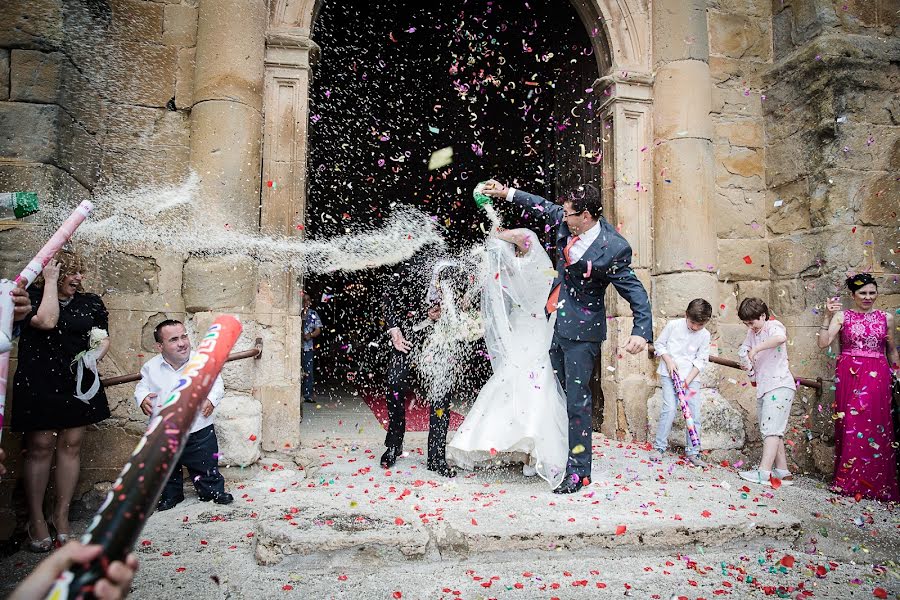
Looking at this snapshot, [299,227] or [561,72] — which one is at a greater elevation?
[561,72]

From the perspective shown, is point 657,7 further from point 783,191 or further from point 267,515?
point 267,515

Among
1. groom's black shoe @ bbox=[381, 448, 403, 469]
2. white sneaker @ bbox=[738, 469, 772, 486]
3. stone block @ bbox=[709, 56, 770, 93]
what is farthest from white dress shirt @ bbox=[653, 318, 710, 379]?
stone block @ bbox=[709, 56, 770, 93]

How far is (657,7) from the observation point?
5.79m

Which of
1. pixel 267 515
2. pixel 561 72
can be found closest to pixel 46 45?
pixel 267 515

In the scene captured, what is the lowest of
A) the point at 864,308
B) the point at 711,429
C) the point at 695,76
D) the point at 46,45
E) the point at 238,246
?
the point at 711,429

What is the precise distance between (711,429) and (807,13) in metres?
4.01

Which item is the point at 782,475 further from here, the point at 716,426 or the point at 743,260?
the point at 743,260

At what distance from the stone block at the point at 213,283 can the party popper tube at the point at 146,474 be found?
11.8 feet

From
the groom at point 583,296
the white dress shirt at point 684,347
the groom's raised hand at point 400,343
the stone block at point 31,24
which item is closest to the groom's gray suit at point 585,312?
the groom at point 583,296

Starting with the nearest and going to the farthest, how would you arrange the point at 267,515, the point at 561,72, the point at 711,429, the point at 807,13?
the point at 267,515
the point at 711,429
the point at 807,13
the point at 561,72

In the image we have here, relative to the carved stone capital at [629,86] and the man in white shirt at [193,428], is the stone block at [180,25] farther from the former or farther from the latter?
the carved stone capital at [629,86]

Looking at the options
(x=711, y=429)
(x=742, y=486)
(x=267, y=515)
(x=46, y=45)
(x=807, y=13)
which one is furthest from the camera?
(x=807, y=13)

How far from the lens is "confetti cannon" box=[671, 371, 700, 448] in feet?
16.1

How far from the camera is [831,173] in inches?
207
